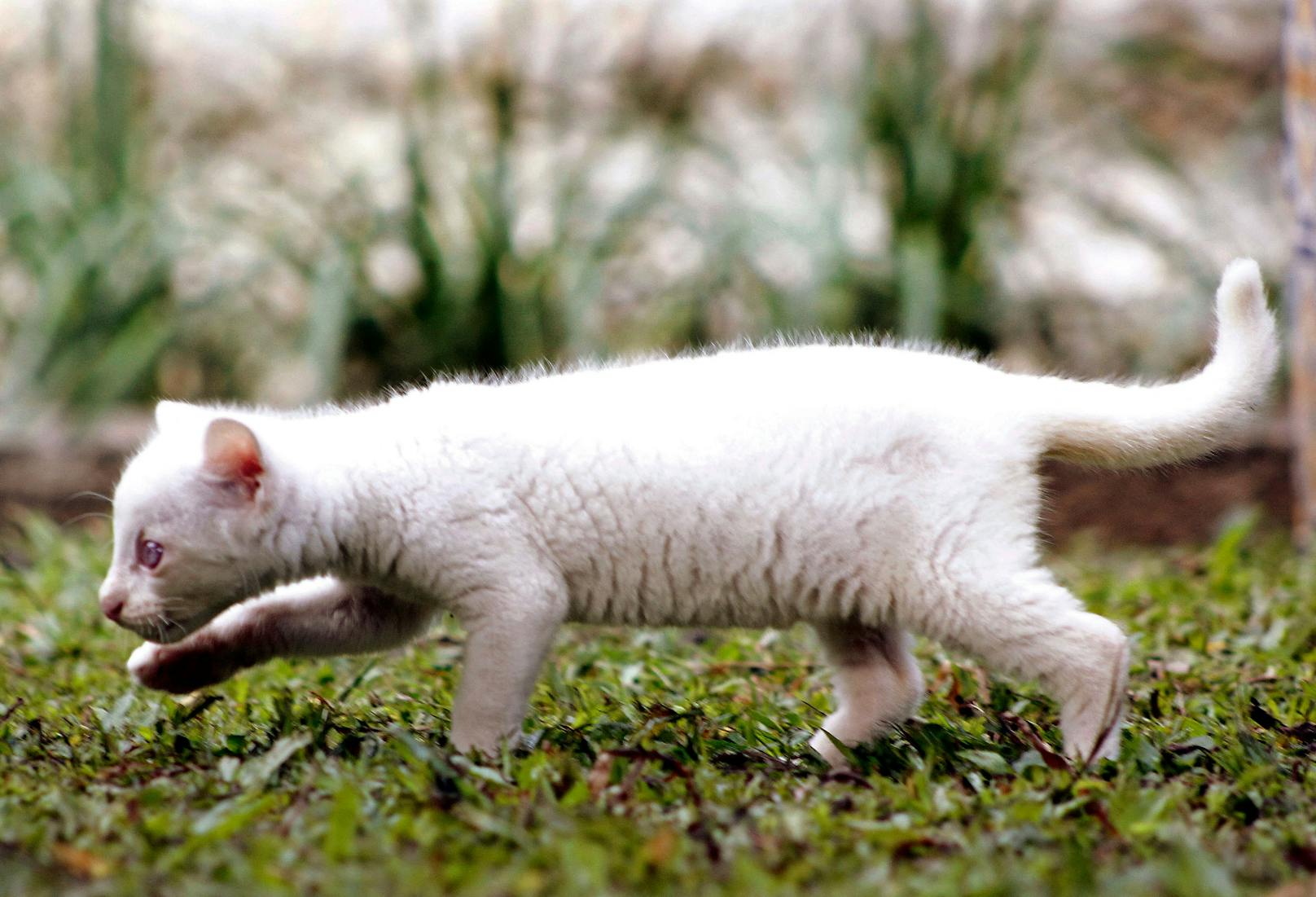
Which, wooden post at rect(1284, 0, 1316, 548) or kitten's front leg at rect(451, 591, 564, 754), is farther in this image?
wooden post at rect(1284, 0, 1316, 548)

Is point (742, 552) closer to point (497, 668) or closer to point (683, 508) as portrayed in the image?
point (683, 508)

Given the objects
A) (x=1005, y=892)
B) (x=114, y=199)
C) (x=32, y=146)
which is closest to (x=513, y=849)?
(x=1005, y=892)

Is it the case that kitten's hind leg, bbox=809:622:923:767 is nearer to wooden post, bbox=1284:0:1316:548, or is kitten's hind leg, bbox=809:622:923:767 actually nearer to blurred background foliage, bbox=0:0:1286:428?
wooden post, bbox=1284:0:1316:548

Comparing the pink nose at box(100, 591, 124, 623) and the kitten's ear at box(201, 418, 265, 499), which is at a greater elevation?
the kitten's ear at box(201, 418, 265, 499)

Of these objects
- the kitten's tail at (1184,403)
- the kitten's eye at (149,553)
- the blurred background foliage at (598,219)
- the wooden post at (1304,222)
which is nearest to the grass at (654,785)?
the kitten's eye at (149,553)

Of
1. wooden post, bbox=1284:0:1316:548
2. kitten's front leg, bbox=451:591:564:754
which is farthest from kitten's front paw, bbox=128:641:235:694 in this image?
wooden post, bbox=1284:0:1316:548

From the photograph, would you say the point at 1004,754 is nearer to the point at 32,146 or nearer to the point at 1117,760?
the point at 1117,760

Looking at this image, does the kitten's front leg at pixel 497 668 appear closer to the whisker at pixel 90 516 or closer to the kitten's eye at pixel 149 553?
the kitten's eye at pixel 149 553
